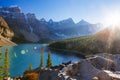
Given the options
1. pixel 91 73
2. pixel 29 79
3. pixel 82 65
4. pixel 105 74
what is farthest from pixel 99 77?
pixel 29 79

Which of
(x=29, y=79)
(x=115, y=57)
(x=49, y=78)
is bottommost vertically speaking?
(x=29, y=79)

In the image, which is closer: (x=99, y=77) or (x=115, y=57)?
(x=99, y=77)

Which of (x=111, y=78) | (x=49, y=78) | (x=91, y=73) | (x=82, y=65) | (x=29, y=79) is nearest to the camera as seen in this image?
(x=111, y=78)

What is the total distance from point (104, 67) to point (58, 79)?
5.63 metres

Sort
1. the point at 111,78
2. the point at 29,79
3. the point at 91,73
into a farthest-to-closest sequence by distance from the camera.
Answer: the point at 29,79
the point at 91,73
the point at 111,78

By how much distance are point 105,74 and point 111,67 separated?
6569 mm

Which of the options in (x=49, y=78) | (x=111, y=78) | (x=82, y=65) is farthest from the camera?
(x=49, y=78)

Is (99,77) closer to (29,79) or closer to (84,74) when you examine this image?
(84,74)

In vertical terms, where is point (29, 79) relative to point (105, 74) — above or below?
below

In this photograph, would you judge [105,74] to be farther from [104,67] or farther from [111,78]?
[104,67]

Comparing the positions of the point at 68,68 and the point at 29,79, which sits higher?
the point at 68,68

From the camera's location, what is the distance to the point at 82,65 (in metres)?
26.3

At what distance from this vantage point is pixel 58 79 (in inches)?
978

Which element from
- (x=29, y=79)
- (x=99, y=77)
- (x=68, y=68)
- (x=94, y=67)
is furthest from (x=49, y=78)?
(x=29, y=79)
